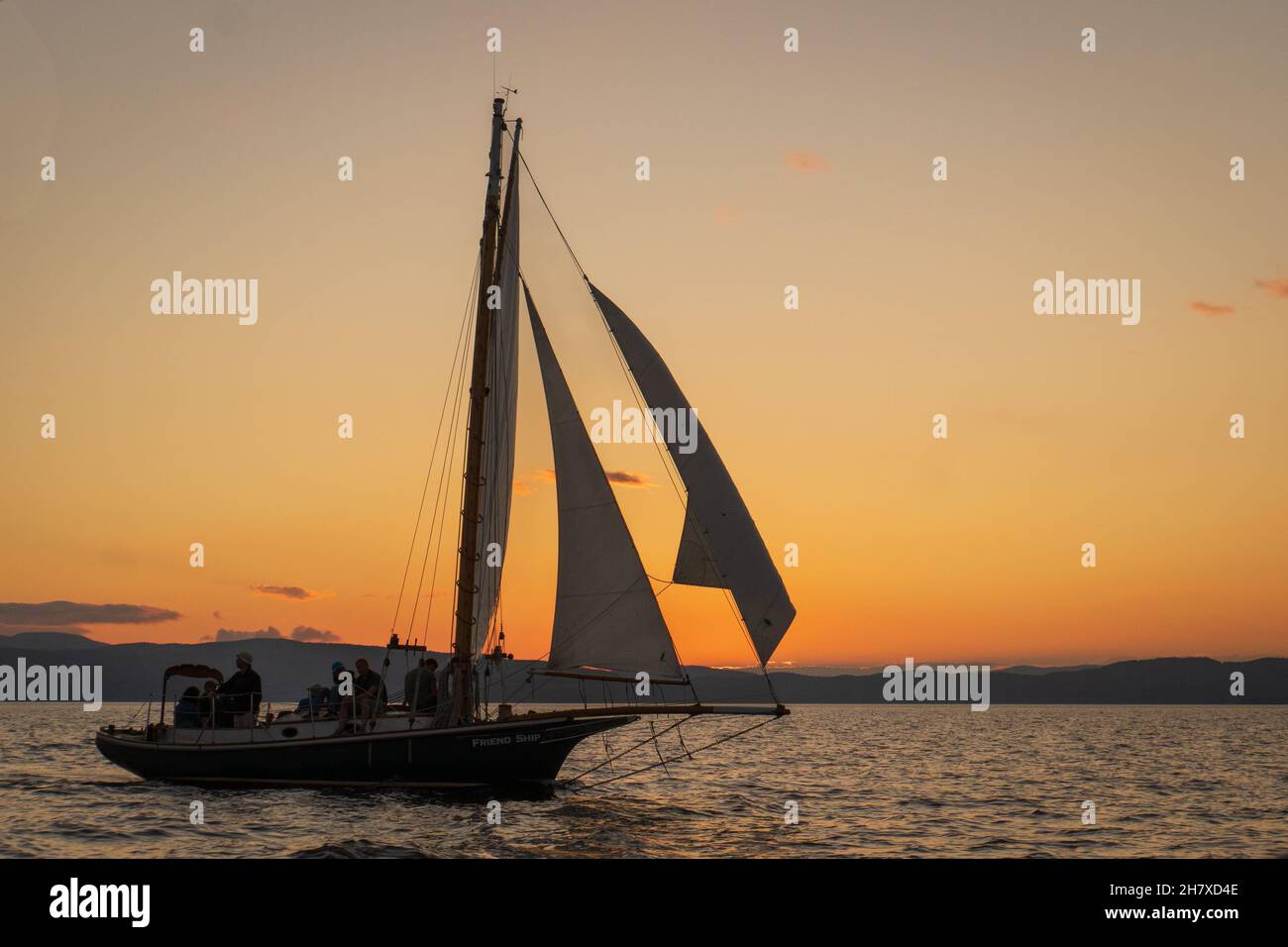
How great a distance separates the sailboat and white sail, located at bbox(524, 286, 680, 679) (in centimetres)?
3

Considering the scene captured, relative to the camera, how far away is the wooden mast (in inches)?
1210

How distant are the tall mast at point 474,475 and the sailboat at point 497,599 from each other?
0.12ft

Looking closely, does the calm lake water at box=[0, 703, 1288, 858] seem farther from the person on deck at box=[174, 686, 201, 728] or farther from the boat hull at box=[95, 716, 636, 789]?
the person on deck at box=[174, 686, 201, 728]

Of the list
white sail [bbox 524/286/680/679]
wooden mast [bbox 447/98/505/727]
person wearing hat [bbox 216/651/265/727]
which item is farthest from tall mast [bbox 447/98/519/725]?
person wearing hat [bbox 216/651/265/727]

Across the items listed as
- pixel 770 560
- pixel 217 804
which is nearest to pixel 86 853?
pixel 217 804

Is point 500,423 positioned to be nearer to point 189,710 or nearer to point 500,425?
point 500,425

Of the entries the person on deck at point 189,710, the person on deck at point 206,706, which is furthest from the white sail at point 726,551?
the person on deck at point 189,710

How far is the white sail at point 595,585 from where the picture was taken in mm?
28453

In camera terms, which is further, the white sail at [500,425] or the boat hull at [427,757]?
the white sail at [500,425]

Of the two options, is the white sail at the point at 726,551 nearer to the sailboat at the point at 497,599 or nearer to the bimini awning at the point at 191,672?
the sailboat at the point at 497,599
